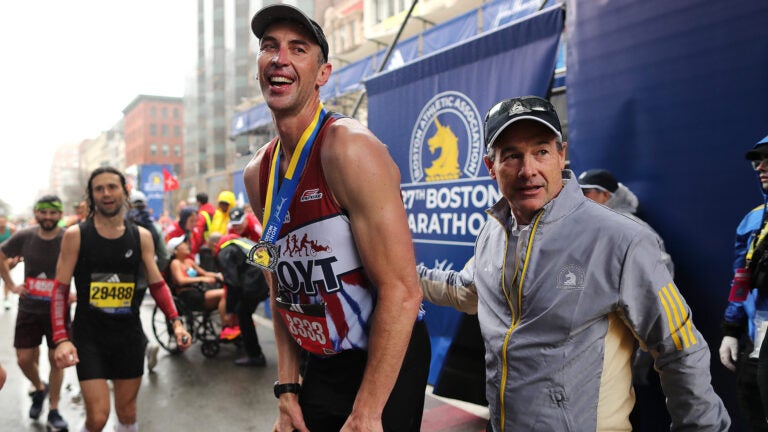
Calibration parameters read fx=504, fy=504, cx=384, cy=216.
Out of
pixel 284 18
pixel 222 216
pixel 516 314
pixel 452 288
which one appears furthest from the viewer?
pixel 222 216

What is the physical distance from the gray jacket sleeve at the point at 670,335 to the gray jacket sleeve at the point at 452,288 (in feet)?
2.53

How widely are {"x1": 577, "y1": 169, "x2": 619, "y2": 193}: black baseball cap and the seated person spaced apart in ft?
16.9

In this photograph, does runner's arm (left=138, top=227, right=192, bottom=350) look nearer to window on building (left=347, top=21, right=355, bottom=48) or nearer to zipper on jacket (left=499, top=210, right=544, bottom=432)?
zipper on jacket (left=499, top=210, right=544, bottom=432)

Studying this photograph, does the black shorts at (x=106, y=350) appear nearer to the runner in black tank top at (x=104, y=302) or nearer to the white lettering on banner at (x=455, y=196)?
the runner in black tank top at (x=104, y=302)

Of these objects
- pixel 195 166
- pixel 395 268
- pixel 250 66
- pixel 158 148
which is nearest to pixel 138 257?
pixel 395 268

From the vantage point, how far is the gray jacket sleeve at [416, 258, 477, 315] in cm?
225

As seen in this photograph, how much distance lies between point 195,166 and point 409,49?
54.6 meters

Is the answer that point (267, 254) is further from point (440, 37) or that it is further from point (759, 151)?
point (440, 37)

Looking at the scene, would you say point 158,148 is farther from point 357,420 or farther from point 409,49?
point 357,420

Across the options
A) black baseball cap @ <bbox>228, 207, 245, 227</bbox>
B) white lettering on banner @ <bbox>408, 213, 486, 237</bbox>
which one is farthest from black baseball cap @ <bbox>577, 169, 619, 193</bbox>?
black baseball cap @ <bbox>228, 207, 245, 227</bbox>

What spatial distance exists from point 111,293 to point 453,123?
3.23 meters

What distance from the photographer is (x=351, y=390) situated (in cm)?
162

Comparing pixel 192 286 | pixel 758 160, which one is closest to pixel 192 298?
pixel 192 286

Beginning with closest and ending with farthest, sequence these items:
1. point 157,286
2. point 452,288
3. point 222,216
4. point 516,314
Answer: point 516,314
point 452,288
point 157,286
point 222,216
